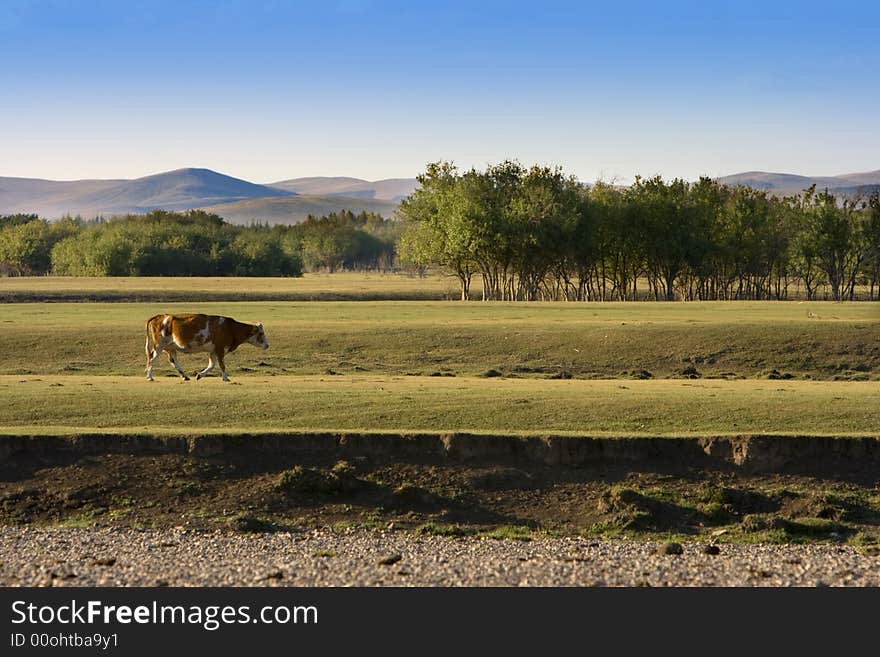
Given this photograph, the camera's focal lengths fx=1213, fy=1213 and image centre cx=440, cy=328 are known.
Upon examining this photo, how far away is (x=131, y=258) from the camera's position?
A: 13288 centimetres

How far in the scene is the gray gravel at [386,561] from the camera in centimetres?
1642

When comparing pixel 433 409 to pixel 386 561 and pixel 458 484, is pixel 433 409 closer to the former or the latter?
pixel 458 484

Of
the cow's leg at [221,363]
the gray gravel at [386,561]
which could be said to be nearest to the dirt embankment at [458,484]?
the gray gravel at [386,561]

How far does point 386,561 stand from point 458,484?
194 inches

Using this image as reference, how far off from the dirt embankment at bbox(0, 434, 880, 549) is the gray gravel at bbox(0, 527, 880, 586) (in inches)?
41.4

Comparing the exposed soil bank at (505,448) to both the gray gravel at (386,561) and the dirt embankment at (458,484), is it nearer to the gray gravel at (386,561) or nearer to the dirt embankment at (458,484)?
the dirt embankment at (458,484)

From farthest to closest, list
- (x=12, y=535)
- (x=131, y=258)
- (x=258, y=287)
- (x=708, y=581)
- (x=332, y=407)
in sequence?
(x=131, y=258) → (x=258, y=287) → (x=332, y=407) → (x=12, y=535) → (x=708, y=581)

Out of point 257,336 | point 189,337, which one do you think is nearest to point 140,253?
point 257,336

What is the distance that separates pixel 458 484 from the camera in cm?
2228

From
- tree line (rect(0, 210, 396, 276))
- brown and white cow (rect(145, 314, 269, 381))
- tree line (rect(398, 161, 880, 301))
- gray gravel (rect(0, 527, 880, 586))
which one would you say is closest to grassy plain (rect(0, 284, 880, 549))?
brown and white cow (rect(145, 314, 269, 381))

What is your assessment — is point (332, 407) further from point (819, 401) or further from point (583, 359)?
point (583, 359)

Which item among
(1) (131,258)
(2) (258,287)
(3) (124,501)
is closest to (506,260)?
(2) (258,287)

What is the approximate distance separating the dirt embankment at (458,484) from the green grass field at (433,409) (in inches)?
34.9
